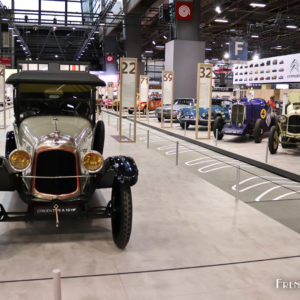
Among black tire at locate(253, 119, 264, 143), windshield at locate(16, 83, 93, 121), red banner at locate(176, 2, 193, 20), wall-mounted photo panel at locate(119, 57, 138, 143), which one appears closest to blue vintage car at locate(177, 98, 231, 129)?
black tire at locate(253, 119, 264, 143)

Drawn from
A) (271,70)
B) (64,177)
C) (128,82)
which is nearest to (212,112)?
(128,82)

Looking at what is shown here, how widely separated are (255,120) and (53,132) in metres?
9.25

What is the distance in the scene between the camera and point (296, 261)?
363 centimetres

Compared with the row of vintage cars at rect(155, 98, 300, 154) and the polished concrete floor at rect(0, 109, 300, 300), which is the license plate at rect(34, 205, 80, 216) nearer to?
the polished concrete floor at rect(0, 109, 300, 300)

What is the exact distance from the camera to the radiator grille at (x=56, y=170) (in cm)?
377

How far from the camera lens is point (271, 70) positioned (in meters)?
22.0

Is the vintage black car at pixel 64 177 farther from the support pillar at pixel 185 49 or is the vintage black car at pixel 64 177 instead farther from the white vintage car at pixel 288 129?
the support pillar at pixel 185 49

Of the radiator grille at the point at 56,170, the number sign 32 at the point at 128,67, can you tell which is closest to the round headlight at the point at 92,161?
the radiator grille at the point at 56,170

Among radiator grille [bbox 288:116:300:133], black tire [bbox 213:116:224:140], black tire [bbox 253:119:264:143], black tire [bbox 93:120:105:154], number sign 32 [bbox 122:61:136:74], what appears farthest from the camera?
black tire [bbox 213:116:224:140]

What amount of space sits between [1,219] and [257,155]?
7332 millimetres

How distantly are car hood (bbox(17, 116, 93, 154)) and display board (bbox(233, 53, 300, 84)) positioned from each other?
592 inches

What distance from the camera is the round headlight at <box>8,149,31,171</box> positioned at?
3711 mm

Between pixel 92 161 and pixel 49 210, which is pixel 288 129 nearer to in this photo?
pixel 92 161

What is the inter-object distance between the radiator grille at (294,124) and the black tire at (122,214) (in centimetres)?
702
